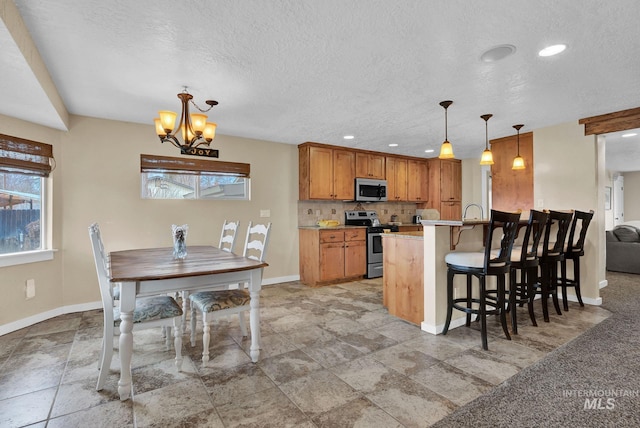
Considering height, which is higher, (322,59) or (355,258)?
(322,59)

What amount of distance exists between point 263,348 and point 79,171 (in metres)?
3.02

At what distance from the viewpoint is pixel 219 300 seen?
7.77 ft

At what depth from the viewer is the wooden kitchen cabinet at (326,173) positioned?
5148mm

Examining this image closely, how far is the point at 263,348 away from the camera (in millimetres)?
2621

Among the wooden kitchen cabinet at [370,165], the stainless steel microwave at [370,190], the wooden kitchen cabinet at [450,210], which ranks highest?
the wooden kitchen cabinet at [370,165]

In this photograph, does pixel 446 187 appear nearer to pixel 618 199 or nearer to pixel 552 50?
pixel 552 50

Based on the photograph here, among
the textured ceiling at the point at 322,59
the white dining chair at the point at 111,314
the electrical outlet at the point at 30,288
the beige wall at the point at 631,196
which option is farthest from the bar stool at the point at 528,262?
the beige wall at the point at 631,196

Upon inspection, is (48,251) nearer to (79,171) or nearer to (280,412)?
(79,171)

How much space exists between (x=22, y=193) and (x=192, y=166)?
1759mm

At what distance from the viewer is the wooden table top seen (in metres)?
1.93

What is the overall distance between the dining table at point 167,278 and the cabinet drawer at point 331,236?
233 centimetres

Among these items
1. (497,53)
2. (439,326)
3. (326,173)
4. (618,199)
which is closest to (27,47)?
(497,53)

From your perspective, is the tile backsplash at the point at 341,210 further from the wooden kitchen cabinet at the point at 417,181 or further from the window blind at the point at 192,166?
the window blind at the point at 192,166

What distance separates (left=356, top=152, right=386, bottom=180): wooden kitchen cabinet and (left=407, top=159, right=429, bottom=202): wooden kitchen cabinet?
734 millimetres
